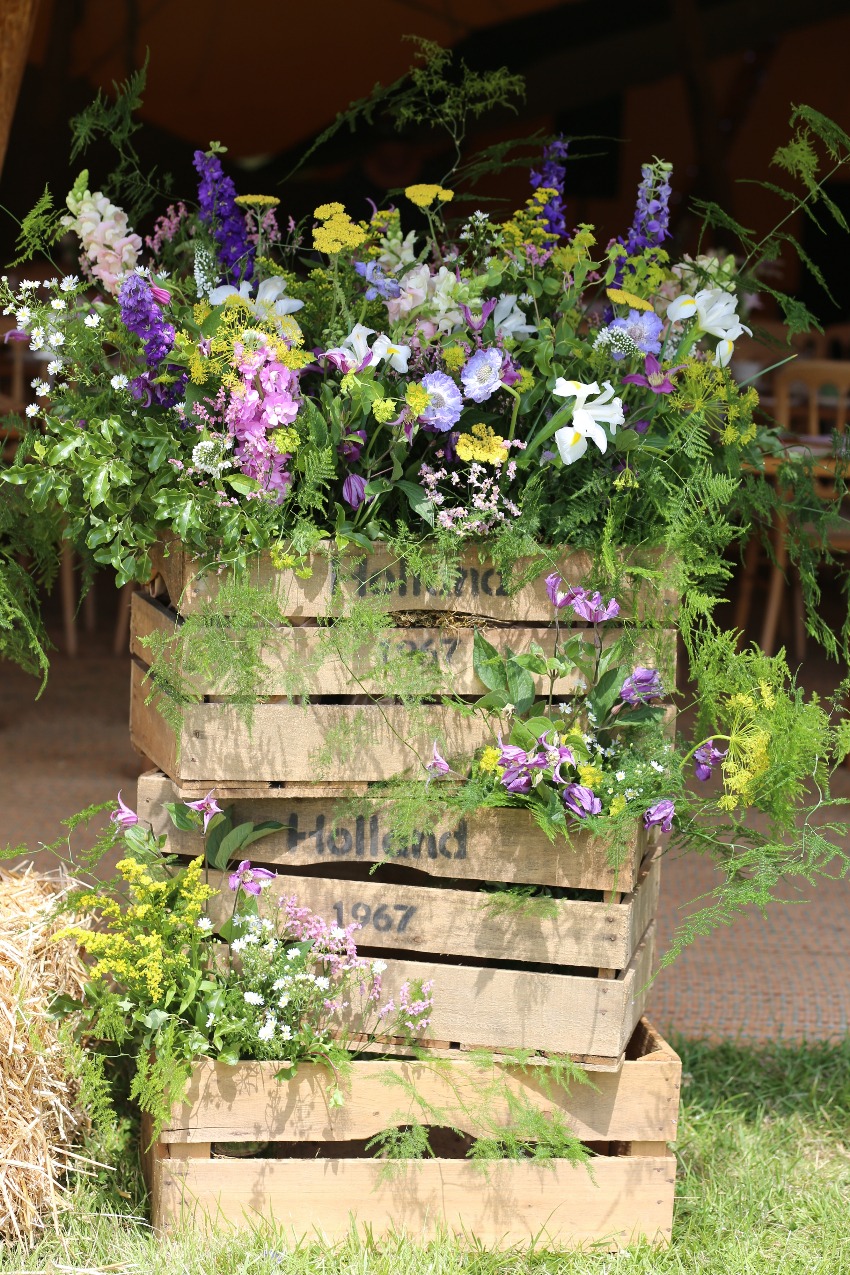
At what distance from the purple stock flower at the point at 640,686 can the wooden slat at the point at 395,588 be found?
0.32 feet

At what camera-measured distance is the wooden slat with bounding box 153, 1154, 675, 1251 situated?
6.29ft

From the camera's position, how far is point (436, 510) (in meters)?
1.85

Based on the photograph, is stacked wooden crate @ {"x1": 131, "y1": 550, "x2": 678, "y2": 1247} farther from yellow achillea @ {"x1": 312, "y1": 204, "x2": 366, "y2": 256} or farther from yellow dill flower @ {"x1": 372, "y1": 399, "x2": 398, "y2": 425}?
yellow achillea @ {"x1": 312, "y1": 204, "x2": 366, "y2": 256}

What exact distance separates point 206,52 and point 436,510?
746 cm

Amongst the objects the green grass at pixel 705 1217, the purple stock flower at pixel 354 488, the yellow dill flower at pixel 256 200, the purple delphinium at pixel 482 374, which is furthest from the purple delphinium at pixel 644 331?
the green grass at pixel 705 1217

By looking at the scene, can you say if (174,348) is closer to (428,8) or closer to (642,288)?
(642,288)

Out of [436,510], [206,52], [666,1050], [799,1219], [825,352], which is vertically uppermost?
[206,52]

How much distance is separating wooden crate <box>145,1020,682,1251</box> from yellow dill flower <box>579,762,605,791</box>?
1.43ft

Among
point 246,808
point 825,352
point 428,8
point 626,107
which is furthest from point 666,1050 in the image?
point 626,107

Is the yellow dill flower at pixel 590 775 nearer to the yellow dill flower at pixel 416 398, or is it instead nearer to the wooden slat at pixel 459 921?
the wooden slat at pixel 459 921

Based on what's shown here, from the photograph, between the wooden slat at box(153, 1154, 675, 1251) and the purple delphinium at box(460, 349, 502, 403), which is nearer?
the purple delphinium at box(460, 349, 502, 403)

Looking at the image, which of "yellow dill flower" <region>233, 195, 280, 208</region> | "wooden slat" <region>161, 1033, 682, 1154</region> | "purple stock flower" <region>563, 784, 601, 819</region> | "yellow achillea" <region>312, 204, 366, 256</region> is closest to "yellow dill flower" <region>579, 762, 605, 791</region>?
"purple stock flower" <region>563, 784, 601, 819</region>

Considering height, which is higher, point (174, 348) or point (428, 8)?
point (428, 8)

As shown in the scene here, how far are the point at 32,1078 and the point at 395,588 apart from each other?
89 cm
